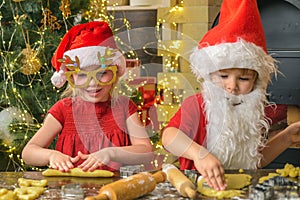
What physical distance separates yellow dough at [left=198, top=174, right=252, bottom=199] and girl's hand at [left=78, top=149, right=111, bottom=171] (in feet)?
1.14

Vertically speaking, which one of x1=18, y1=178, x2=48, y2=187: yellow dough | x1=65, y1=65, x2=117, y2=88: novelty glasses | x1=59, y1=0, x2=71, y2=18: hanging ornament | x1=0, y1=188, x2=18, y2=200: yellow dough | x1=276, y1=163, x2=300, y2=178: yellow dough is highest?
x1=59, y1=0, x2=71, y2=18: hanging ornament

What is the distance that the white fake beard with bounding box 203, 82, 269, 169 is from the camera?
206 centimetres

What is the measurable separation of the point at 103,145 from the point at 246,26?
0.65m

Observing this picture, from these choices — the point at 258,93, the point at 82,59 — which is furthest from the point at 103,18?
the point at 258,93

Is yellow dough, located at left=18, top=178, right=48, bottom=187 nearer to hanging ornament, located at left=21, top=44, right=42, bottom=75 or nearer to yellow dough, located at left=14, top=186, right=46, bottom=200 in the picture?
yellow dough, located at left=14, top=186, right=46, bottom=200

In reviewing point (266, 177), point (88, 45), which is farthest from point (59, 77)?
point (266, 177)

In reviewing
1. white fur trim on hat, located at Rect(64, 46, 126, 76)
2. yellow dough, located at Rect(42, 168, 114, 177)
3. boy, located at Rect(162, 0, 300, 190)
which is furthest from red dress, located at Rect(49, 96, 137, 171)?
yellow dough, located at Rect(42, 168, 114, 177)

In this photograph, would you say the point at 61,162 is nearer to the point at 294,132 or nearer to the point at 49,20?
the point at 294,132

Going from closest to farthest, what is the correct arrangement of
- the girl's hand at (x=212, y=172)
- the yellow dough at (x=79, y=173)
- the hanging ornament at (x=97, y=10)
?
1. the girl's hand at (x=212, y=172)
2. the yellow dough at (x=79, y=173)
3. the hanging ornament at (x=97, y=10)

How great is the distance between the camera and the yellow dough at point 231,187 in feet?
5.29

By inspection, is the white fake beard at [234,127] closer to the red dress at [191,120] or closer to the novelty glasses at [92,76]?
the red dress at [191,120]

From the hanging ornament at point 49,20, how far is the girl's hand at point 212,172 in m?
1.70

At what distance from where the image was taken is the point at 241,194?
1627 millimetres

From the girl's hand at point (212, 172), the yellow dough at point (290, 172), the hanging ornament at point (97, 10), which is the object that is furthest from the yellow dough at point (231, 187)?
the hanging ornament at point (97, 10)
